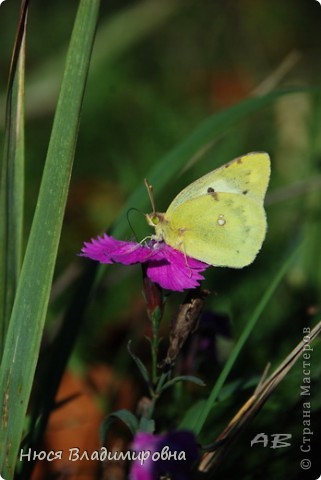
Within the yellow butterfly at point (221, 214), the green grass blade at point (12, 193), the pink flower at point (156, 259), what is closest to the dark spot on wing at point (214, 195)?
the yellow butterfly at point (221, 214)

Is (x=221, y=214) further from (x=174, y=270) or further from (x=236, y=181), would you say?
(x=174, y=270)

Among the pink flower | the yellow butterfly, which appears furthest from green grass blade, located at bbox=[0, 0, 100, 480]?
the yellow butterfly

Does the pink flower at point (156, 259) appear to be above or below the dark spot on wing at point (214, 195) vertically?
below

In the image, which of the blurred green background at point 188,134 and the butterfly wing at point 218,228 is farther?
the blurred green background at point 188,134

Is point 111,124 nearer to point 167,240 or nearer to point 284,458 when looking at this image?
point 167,240

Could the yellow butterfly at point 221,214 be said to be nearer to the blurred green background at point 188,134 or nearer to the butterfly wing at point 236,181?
the butterfly wing at point 236,181

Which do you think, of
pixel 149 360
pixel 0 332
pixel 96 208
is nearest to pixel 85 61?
pixel 0 332
